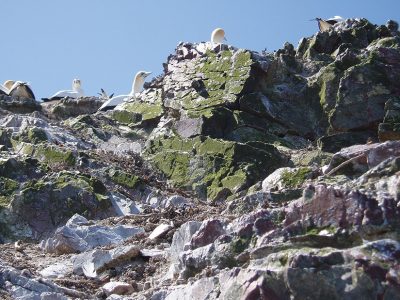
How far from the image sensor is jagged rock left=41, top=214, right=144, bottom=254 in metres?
11.7

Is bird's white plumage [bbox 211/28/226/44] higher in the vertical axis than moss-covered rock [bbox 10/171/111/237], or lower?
higher

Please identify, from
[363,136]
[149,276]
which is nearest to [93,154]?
[363,136]

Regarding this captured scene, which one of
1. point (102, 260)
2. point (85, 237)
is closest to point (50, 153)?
point (85, 237)

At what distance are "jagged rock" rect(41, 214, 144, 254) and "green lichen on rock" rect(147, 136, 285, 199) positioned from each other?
167 inches

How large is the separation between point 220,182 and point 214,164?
670 mm

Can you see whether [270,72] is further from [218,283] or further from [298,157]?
[218,283]

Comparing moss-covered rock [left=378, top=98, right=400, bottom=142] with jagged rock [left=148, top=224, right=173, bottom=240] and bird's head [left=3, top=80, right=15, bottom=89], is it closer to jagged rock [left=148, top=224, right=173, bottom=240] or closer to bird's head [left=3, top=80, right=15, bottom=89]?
jagged rock [left=148, top=224, right=173, bottom=240]

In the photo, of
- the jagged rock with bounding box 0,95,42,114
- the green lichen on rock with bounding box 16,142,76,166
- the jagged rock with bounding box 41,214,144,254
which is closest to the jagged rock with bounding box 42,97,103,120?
the jagged rock with bounding box 0,95,42,114

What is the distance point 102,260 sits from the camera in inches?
410

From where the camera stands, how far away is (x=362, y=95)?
1753cm

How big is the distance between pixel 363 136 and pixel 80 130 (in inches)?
329

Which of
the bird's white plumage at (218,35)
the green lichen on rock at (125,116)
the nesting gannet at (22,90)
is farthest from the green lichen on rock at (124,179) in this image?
the bird's white plumage at (218,35)

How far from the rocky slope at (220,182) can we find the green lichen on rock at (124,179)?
0.12 feet

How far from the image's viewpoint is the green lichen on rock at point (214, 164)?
16375 mm
